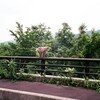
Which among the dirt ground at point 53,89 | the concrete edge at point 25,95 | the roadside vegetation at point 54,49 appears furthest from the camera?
the roadside vegetation at point 54,49

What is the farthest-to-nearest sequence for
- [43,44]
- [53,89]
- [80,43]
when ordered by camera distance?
1. [43,44]
2. [80,43]
3. [53,89]

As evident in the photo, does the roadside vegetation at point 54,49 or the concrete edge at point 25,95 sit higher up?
the roadside vegetation at point 54,49

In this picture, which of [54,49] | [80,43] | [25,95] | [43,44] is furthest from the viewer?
[54,49]

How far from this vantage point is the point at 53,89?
827cm

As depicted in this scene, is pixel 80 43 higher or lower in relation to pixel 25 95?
higher

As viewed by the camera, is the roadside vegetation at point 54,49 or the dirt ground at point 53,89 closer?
the dirt ground at point 53,89

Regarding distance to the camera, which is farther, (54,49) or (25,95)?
(54,49)

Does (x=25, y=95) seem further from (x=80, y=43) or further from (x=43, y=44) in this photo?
(x=43, y=44)

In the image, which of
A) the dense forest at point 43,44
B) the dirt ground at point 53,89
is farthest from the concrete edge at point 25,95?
the dense forest at point 43,44

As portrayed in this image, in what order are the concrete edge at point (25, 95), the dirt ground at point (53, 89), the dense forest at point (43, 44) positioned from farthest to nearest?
the dense forest at point (43, 44), the dirt ground at point (53, 89), the concrete edge at point (25, 95)

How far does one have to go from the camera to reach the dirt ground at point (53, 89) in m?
7.44

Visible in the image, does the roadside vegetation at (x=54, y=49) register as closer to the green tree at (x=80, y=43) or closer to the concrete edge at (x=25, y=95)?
the green tree at (x=80, y=43)

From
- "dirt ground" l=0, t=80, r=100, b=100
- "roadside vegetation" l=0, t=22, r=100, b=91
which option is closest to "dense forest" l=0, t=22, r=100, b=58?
"roadside vegetation" l=0, t=22, r=100, b=91

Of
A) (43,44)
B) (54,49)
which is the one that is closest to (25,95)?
(43,44)
